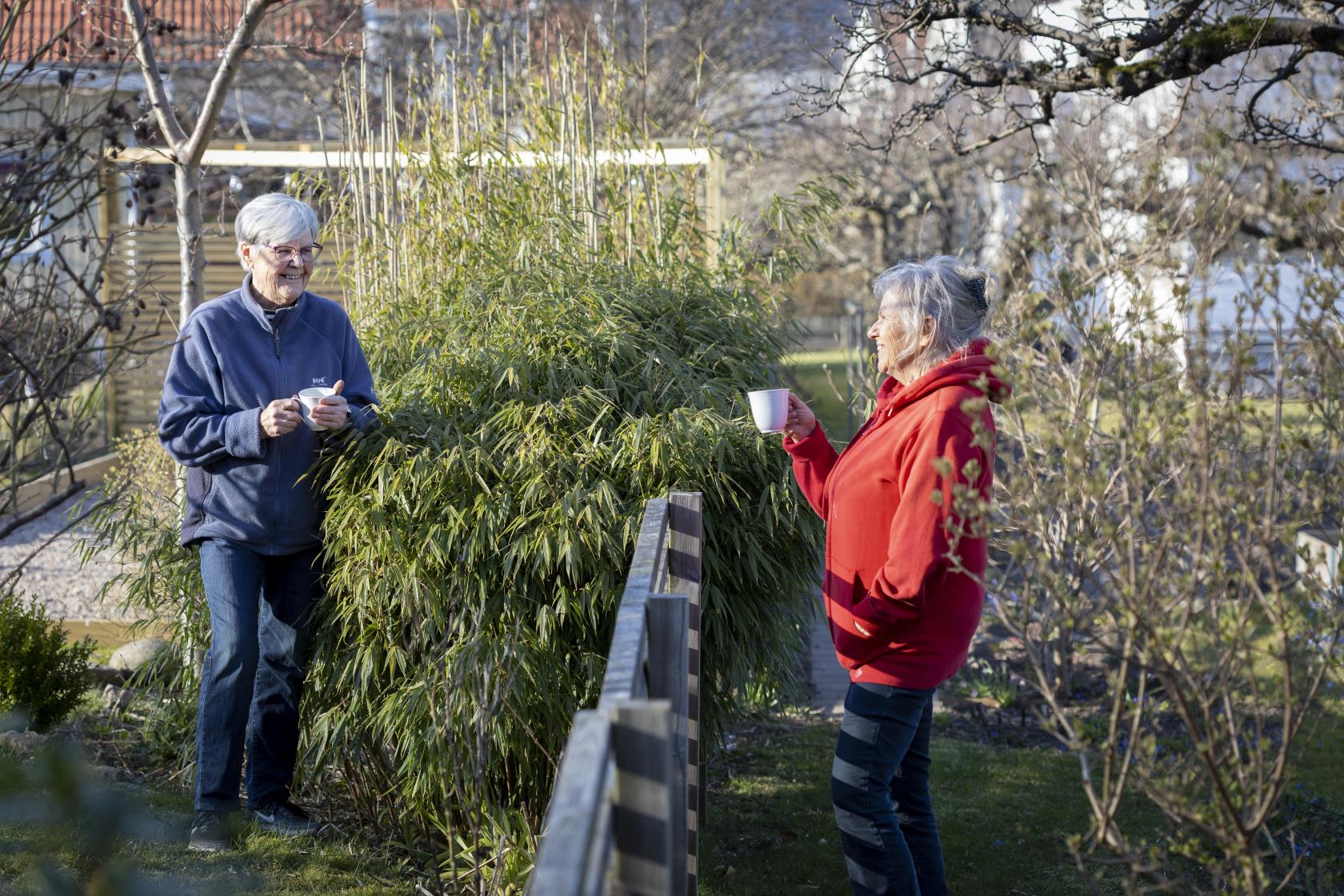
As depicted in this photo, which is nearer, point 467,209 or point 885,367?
point 885,367

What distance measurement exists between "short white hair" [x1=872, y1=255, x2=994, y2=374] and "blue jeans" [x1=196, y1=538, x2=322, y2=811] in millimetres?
1575

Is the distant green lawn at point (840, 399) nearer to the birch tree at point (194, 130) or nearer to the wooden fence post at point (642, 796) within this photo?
the wooden fence post at point (642, 796)

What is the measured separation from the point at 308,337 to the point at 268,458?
34cm

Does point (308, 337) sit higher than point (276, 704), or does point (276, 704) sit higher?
point (308, 337)

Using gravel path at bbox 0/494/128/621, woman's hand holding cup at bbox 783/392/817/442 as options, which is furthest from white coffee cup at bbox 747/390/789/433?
gravel path at bbox 0/494/128/621

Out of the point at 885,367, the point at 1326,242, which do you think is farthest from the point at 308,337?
the point at 1326,242

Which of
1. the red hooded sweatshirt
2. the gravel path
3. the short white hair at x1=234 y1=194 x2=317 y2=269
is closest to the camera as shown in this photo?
the red hooded sweatshirt

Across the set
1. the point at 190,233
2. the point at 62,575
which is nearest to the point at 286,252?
the point at 190,233

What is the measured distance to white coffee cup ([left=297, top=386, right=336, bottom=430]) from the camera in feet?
9.82

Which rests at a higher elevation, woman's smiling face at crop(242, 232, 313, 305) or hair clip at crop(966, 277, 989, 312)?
woman's smiling face at crop(242, 232, 313, 305)

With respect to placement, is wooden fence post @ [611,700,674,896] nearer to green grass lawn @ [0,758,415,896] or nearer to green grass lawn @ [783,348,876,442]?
green grass lawn @ [0,758,415,896]

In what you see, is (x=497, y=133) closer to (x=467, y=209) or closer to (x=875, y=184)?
(x=467, y=209)

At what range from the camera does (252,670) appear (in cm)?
314

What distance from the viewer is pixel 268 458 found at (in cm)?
314
